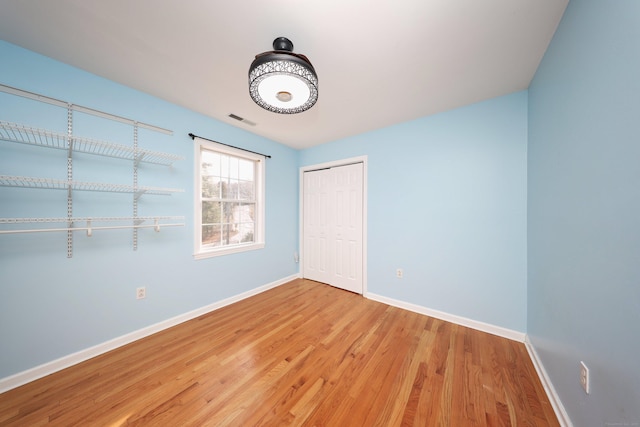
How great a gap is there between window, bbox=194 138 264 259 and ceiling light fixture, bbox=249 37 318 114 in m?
1.59

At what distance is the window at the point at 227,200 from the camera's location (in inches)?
98.3

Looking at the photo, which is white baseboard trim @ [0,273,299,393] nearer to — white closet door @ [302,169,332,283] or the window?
the window

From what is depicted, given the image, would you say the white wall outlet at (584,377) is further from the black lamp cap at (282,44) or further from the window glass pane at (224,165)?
the window glass pane at (224,165)

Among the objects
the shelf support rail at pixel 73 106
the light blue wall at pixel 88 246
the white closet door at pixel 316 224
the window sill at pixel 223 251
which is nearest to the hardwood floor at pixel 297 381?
the light blue wall at pixel 88 246

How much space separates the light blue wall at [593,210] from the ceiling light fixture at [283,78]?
129 centimetres

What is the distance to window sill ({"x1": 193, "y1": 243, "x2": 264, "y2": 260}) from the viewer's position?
2442 millimetres

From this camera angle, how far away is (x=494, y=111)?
6.77 ft

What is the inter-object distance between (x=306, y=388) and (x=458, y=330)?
5.61 ft

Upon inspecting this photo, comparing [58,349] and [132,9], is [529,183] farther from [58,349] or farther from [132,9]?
[58,349]

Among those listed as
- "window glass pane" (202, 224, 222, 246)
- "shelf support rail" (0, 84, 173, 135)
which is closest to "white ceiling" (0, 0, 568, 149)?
"shelf support rail" (0, 84, 173, 135)

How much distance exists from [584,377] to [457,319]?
134 cm

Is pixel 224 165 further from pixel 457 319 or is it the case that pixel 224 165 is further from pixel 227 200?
pixel 457 319

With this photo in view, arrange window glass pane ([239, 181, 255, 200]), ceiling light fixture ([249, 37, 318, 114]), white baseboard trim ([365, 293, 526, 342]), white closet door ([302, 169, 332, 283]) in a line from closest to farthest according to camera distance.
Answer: ceiling light fixture ([249, 37, 318, 114]) → white baseboard trim ([365, 293, 526, 342]) → window glass pane ([239, 181, 255, 200]) → white closet door ([302, 169, 332, 283])

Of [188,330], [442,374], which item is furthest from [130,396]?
[442,374]
